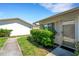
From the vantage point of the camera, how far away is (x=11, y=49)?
998 cm

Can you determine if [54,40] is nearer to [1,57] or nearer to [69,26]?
[69,26]

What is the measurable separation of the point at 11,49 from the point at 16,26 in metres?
1.85

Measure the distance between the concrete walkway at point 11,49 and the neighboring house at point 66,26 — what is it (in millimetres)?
2124

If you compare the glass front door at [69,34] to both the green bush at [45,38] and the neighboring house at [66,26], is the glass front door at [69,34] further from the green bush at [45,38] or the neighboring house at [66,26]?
the green bush at [45,38]

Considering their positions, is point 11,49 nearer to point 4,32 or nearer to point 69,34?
point 4,32

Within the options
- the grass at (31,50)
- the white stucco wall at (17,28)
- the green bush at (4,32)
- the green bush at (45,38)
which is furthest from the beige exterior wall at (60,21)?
the green bush at (4,32)

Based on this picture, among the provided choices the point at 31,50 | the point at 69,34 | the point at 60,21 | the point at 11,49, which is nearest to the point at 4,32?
the point at 11,49

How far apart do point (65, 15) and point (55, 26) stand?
1.86 metres

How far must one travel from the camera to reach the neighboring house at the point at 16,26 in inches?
424

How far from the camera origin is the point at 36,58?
852 cm

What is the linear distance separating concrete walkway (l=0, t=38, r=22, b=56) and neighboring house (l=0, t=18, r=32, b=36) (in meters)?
0.48

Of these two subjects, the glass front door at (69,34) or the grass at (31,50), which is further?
the glass front door at (69,34)

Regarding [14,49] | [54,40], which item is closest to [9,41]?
[14,49]

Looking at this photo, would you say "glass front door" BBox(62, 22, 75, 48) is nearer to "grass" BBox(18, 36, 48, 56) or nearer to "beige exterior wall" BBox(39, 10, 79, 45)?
"beige exterior wall" BBox(39, 10, 79, 45)
